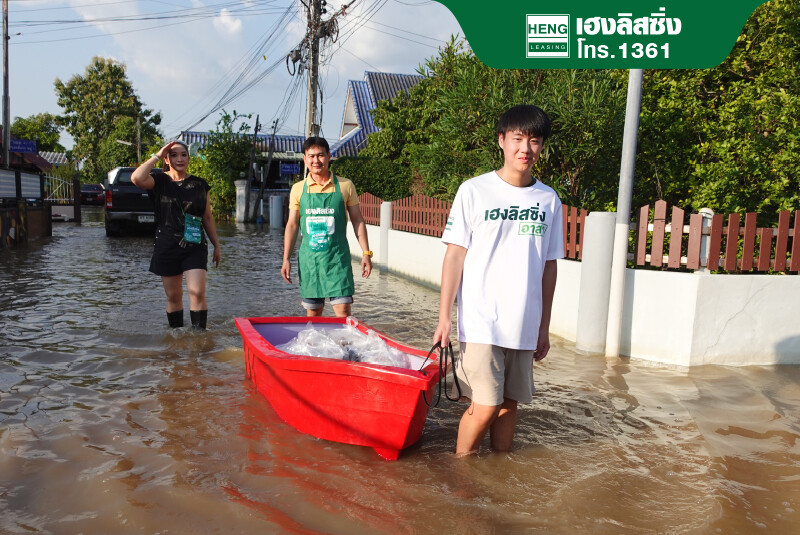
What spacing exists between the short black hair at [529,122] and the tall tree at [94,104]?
5749cm

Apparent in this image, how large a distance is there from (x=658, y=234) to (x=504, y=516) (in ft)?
12.8

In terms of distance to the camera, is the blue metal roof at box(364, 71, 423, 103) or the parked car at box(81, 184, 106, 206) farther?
the parked car at box(81, 184, 106, 206)

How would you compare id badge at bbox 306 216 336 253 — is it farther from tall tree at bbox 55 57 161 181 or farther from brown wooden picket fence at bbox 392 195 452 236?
tall tree at bbox 55 57 161 181

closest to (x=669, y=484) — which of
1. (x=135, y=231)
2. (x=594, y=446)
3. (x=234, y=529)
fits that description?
(x=594, y=446)

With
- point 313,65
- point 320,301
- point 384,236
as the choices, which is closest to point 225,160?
point 313,65

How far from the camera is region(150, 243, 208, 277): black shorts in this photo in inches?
241

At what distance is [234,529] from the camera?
3000 mm

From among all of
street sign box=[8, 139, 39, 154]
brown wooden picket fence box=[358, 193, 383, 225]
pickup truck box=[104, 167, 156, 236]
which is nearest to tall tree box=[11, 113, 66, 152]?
street sign box=[8, 139, 39, 154]

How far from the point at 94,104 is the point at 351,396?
59904 mm

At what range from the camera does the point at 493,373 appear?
3.38m

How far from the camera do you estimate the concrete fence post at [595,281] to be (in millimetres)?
6195

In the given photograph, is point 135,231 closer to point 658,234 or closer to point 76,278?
point 76,278

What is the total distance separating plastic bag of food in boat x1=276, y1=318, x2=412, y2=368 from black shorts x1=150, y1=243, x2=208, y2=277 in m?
1.87

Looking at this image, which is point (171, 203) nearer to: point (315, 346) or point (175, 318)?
point (175, 318)
